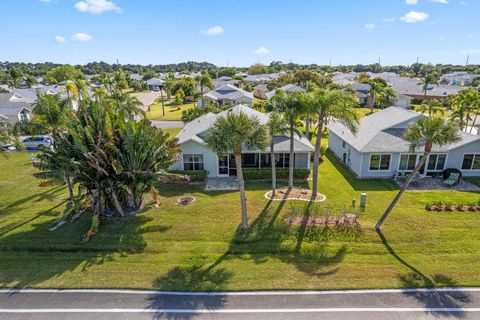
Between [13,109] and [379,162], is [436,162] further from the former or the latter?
[13,109]

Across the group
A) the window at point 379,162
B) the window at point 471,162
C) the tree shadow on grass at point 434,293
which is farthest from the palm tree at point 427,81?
the tree shadow on grass at point 434,293

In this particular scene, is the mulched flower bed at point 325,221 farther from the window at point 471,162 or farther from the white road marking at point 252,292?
the window at point 471,162

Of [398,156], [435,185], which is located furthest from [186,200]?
[435,185]

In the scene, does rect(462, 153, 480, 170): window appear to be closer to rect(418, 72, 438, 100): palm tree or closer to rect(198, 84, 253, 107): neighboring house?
rect(198, 84, 253, 107): neighboring house

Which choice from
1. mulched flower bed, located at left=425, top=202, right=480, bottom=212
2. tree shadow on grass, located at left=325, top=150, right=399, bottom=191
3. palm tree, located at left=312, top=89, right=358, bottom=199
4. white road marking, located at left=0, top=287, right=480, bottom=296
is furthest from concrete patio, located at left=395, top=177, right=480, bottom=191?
white road marking, located at left=0, top=287, right=480, bottom=296

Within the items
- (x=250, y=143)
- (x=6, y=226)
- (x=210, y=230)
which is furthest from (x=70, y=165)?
(x=250, y=143)

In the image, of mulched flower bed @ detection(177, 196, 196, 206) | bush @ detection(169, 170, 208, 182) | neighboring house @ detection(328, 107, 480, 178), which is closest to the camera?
mulched flower bed @ detection(177, 196, 196, 206)
